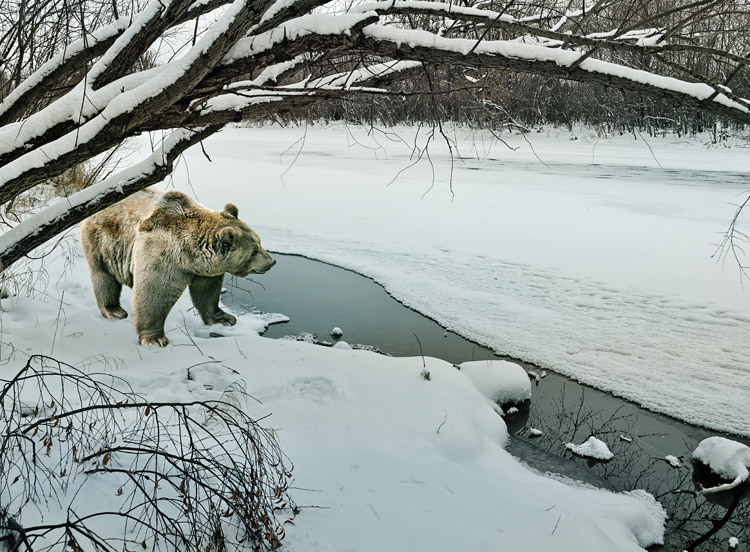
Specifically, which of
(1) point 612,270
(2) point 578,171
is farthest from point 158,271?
(2) point 578,171

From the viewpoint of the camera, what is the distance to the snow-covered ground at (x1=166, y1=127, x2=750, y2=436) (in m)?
5.14

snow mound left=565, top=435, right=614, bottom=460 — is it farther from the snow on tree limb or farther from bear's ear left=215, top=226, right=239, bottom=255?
the snow on tree limb

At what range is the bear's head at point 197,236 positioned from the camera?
435cm

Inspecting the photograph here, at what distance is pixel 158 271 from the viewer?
435cm

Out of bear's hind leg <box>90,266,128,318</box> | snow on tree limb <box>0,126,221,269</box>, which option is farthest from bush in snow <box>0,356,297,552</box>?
bear's hind leg <box>90,266,128,318</box>

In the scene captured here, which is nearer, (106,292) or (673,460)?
(673,460)

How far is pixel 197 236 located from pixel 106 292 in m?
1.35

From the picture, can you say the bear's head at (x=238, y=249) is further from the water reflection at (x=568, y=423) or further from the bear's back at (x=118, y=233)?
the water reflection at (x=568, y=423)

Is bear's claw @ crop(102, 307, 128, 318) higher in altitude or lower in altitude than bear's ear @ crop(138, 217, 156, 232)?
lower

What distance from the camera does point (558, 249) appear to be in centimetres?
871

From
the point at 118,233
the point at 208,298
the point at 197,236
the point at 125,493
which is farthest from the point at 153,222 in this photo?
the point at 125,493

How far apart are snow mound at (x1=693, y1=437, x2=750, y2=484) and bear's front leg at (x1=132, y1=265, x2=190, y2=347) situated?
3.99 m

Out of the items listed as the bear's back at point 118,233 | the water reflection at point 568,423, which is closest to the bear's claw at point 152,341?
the bear's back at point 118,233

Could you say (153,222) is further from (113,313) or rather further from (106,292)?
(113,313)
